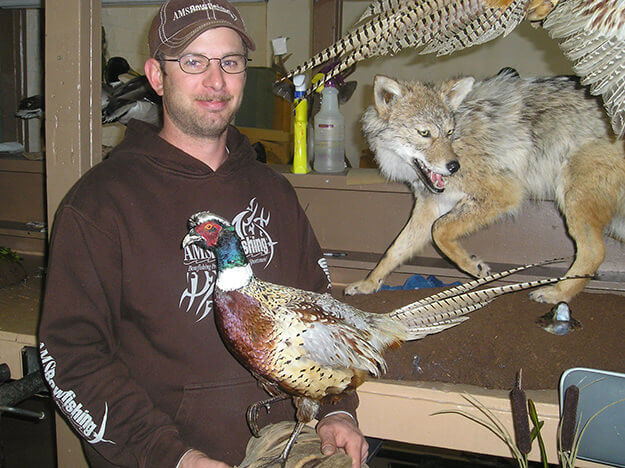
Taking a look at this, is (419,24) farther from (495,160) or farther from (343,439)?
(495,160)

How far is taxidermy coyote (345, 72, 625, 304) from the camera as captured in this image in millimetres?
2260

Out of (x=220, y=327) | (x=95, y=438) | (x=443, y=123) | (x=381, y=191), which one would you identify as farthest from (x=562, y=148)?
(x=95, y=438)

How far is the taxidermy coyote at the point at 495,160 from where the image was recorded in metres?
2.26

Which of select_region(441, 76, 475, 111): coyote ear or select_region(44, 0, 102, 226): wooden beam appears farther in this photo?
select_region(441, 76, 475, 111): coyote ear

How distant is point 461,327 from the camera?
1.99 meters

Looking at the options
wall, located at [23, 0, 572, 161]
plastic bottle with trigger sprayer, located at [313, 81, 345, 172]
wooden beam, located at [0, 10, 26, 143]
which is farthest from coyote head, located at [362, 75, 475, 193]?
wooden beam, located at [0, 10, 26, 143]

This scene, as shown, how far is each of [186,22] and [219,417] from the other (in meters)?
1.07

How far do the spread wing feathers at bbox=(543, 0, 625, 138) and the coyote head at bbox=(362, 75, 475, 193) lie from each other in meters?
1.21

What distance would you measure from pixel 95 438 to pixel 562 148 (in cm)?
226

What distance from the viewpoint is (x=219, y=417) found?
1.36 metres

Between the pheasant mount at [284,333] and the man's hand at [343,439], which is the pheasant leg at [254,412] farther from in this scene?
the man's hand at [343,439]

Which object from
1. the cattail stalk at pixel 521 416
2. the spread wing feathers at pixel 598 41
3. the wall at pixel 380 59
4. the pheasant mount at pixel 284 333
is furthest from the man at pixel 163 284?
the wall at pixel 380 59

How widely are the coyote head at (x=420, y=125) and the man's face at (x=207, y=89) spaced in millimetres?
1193

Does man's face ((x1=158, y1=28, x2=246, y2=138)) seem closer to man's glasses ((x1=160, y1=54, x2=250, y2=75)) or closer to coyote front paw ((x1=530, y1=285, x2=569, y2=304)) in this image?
man's glasses ((x1=160, y1=54, x2=250, y2=75))
